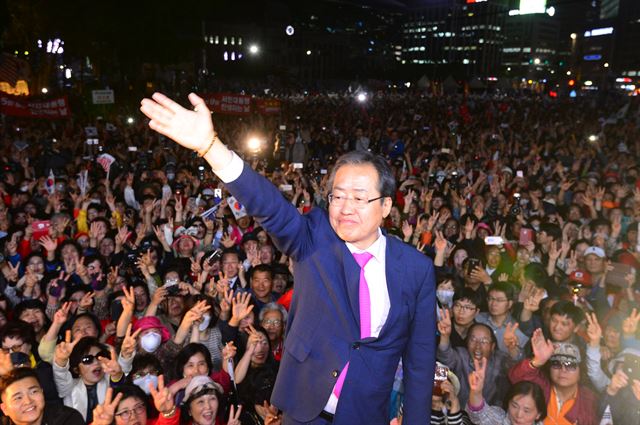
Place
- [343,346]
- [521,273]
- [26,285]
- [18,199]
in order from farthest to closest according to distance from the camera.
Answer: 1. [18,199]
2. [521,273]
3. [26,285]
4. [343,346]

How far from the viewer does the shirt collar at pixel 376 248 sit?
212cm

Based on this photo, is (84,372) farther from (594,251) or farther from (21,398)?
(594,251)

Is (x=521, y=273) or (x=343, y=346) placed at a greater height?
(x=343, y=346)

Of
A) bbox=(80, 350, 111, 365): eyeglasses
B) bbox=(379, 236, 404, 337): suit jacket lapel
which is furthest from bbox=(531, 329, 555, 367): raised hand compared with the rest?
bbox=(80, 350, 111, 365): eyeglasses

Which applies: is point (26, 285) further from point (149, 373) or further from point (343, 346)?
point (343, 346)

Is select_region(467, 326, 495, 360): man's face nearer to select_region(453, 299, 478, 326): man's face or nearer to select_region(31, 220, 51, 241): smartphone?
select_region(453, 299, 478, 326): man's face

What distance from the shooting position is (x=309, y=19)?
10450 centimetres

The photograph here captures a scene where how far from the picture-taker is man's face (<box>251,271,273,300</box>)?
5297 millimetres

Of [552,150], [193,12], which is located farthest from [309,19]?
[552,150]

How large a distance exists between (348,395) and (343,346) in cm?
20

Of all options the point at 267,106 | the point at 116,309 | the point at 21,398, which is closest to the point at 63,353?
the point at 21,398

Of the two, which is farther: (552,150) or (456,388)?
(552,150)

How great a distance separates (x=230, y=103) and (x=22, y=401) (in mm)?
13533

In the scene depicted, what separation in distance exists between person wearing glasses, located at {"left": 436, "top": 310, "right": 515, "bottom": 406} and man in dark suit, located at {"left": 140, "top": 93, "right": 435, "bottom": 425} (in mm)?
A: 2096
